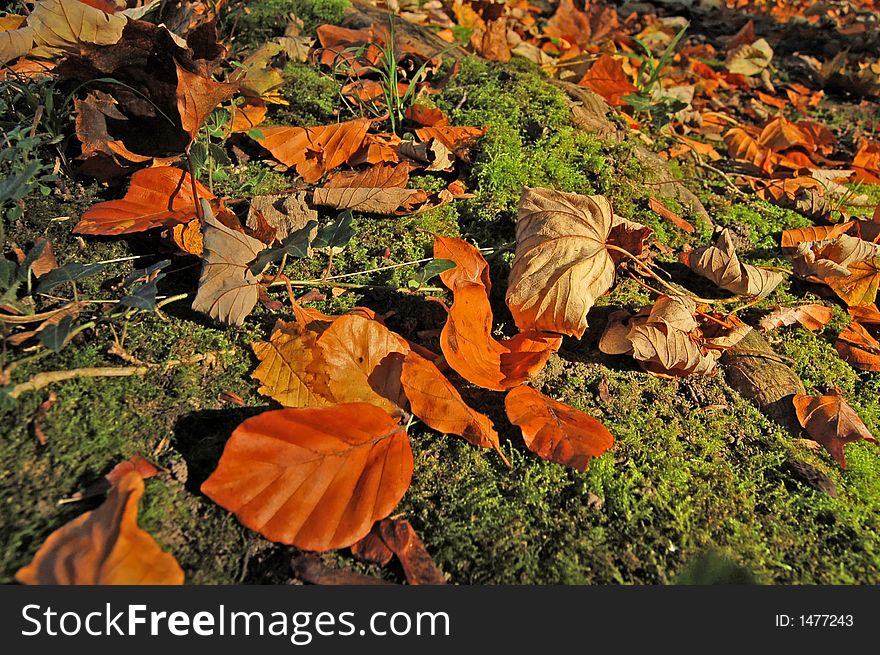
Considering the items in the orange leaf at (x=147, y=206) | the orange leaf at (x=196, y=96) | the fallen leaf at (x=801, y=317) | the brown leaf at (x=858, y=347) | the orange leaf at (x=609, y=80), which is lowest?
→ the brown leaf at (x=858, y=347)

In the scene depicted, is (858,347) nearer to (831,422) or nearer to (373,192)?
(831,422)

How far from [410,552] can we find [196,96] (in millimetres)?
1270

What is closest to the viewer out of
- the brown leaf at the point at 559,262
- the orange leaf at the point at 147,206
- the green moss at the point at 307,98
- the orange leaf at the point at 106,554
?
the orange leaf at the point at 106,554

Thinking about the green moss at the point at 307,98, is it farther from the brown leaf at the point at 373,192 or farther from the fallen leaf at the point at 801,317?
the fallen leaf at the point at 801,317

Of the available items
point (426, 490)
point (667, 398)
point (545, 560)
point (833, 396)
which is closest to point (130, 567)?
point (426, 490)

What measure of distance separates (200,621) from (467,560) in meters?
0.52

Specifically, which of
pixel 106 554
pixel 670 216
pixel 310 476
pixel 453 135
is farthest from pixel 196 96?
pixel 670 216

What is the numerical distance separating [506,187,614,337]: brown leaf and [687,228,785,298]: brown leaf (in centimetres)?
39

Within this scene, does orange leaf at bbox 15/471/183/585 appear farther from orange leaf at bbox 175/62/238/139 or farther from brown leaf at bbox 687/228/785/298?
brown leaf at bbox 687/228/785/298

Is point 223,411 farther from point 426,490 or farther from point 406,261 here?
point 406,261

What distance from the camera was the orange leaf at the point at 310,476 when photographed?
127cm

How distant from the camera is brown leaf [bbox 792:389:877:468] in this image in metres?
1.71

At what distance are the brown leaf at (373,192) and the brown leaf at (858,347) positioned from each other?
139cm

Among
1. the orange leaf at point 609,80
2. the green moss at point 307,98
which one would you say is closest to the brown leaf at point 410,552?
the green moss at point 307,98
